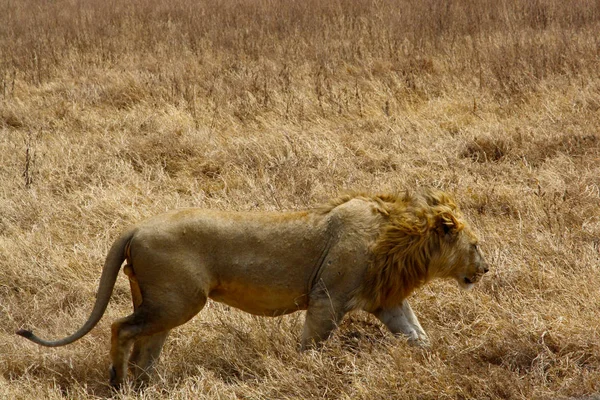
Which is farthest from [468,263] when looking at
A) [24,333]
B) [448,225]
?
[24,333]

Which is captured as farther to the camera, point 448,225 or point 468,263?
point 468,263

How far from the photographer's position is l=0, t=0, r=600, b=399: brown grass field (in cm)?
440

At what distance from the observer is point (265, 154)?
8.24 meters

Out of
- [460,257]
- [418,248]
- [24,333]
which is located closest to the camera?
[24,333]

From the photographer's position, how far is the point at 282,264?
177 inches

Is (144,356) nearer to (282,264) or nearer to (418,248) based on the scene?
(282,264)

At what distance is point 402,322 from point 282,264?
693 mm

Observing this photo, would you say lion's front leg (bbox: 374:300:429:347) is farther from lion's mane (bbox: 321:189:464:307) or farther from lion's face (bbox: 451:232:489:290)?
lion's face (bbox: 451:232:489:290)

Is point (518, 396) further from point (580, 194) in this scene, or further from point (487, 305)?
point (580, 194)

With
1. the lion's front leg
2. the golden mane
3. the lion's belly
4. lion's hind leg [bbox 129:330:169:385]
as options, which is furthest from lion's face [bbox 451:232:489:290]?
lion's hind leg [bbox 129:330:169:385]

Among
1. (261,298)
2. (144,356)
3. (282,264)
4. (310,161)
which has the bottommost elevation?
(310,161)

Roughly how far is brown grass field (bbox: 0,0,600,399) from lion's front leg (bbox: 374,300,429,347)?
0.11m

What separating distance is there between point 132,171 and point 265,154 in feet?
3.96

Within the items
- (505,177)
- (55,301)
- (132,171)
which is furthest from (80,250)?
(505,177)
